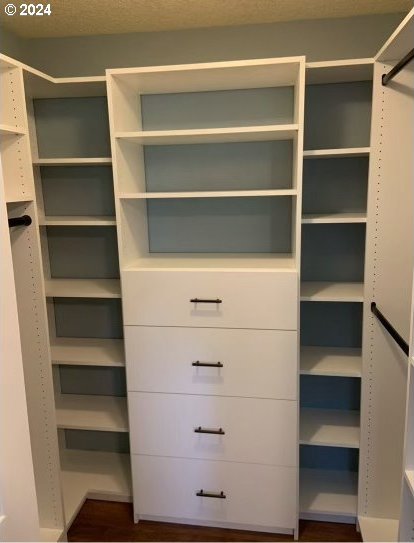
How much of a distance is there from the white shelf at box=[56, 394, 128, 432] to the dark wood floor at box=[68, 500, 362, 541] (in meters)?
0.47

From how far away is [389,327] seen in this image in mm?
1831

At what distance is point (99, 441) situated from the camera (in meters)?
2.73

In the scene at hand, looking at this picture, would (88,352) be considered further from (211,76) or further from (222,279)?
(211,76)

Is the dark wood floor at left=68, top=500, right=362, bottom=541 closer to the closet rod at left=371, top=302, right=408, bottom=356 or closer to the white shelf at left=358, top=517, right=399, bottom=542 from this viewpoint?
Answer: the white shelf at left=358, top=517, right=399, bottom=542

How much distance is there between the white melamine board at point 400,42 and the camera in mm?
1428

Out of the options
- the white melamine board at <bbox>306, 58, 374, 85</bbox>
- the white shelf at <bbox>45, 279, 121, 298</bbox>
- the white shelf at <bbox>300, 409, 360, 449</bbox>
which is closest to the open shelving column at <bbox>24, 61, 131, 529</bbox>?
the white shelf at <bbox>45, 279, 121, 298</bbox>

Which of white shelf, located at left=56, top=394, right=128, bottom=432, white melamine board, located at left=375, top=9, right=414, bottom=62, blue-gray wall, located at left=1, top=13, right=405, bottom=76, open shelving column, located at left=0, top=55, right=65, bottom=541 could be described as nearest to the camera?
white melamine board, located at left=375, top=9, right=414, bottom=62

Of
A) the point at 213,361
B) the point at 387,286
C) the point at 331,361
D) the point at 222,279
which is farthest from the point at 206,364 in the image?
the point at 387,286

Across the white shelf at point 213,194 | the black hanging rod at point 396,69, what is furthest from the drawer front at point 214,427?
the black hanging rod at point 396,69

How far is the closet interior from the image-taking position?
194 cm

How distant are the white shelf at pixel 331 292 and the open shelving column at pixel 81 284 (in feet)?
3.18

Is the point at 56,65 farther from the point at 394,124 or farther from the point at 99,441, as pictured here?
the point at 99,441

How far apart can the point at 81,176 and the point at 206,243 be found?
0.79 metres

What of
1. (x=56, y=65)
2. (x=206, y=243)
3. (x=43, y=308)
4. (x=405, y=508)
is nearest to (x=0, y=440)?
(x=43, y=308)
